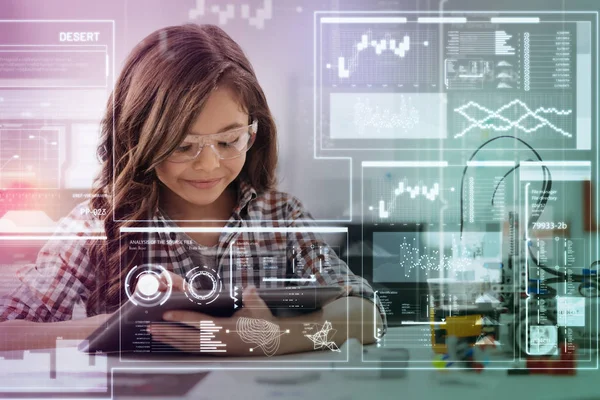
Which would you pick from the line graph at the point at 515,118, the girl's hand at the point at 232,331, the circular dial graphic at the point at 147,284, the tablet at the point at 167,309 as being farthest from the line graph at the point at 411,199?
the circular dial graphic at the point at 147,284

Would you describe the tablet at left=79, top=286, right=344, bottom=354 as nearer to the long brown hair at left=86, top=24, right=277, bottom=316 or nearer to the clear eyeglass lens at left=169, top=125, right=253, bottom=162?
the long brown hair at left=86, top=24, right=277, bottom=316

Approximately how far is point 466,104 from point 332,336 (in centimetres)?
100

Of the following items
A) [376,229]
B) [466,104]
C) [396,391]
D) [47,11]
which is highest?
[47,11]

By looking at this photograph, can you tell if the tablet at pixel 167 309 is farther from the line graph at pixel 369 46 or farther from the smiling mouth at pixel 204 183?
the line graph at pixel 369 46

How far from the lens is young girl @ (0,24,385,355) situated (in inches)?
70.8

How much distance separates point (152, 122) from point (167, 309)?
0.69 metres

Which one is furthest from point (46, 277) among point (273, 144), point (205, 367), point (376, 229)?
point (376, 229)

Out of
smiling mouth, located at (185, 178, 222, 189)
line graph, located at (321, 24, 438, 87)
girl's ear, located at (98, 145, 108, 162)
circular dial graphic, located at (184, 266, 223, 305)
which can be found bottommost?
circular dial graphic, located at (184, 266, 223, 305)

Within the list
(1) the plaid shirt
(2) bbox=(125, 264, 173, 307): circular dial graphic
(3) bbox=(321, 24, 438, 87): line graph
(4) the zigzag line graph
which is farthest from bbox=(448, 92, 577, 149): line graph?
(2) bbox=(125, 264, 173, 307): circular dial graphic

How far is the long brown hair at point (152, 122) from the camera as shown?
1757mm

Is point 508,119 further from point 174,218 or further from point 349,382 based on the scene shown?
point 174,218

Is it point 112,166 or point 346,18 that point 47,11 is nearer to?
point 112,166

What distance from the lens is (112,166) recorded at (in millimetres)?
1839

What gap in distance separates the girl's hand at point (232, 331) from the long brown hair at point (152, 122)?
0.23 metres
